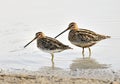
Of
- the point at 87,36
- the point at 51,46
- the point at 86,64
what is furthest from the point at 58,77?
the point at 87,36

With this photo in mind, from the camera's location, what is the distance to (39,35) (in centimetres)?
985

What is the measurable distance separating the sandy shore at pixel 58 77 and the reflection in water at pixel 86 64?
42 centimetres

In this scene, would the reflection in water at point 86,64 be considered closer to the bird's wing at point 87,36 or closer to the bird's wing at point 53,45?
the bird's wing at point 53,45

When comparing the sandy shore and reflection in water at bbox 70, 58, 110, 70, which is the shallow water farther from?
the sandy shore

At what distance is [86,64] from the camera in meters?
8.94

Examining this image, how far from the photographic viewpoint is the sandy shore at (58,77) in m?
7.21

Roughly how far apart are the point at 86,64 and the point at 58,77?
1541 mm

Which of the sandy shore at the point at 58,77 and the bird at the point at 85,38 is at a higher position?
the bird at the point at 85,38

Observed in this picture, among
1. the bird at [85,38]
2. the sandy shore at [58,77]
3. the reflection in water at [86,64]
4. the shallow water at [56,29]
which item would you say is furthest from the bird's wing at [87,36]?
the sandy shore at [58,77]

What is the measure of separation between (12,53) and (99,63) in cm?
200

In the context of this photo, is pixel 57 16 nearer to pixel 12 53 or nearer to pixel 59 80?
pixel 12 53

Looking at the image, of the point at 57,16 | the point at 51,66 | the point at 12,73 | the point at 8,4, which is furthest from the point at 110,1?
the point at 12,73

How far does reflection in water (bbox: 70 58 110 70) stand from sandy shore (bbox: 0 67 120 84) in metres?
0.42

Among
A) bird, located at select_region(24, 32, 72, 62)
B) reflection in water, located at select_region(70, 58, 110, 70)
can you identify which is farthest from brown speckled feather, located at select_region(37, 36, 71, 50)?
reflection in water, located at select_region(70, 58, 110, 70)
